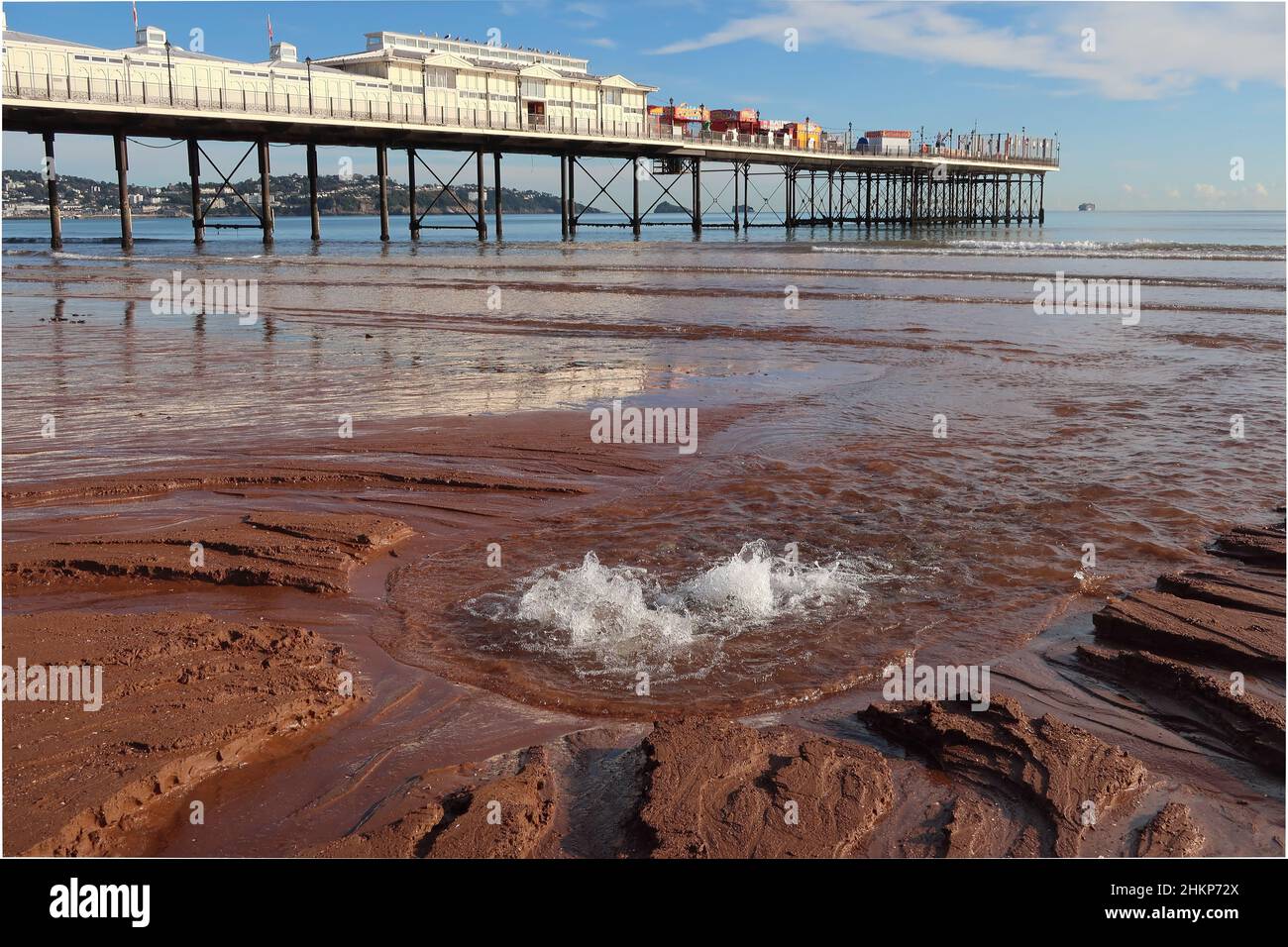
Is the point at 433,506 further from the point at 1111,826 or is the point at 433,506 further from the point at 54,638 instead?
the point at 1111,826

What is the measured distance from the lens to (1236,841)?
348 centimetres

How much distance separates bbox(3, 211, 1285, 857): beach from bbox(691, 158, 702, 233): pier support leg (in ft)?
192

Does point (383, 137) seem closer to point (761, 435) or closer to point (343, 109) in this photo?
point (343, 109)

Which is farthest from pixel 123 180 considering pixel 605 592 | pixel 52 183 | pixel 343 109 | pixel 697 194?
pixel 605 592

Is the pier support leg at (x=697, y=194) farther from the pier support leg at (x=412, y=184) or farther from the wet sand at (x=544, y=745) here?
the wet sand at (x=544, y=745)

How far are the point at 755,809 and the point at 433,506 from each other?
443 centimetres

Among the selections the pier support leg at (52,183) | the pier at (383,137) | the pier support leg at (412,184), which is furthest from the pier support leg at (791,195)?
the pier support leg at (52,183)

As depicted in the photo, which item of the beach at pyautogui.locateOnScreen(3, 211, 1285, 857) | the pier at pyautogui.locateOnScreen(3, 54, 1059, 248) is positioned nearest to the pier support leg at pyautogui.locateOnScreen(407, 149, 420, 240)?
the pier at pyautogui.locateOnScreen(3, 54, 1059, 248)

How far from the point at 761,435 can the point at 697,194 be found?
6467 centimetres

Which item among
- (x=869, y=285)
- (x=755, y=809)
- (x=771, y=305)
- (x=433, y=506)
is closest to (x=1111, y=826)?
(x=755, y=809)

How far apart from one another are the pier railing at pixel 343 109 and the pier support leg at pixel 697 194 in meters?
2.13

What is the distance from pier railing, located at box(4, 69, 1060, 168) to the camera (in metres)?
39.8

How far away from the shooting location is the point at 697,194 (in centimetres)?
7169

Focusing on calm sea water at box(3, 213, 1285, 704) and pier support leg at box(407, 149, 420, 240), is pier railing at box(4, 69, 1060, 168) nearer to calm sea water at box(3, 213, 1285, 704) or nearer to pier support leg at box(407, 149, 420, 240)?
pier support leg at box(407, 149, 420, 240)
